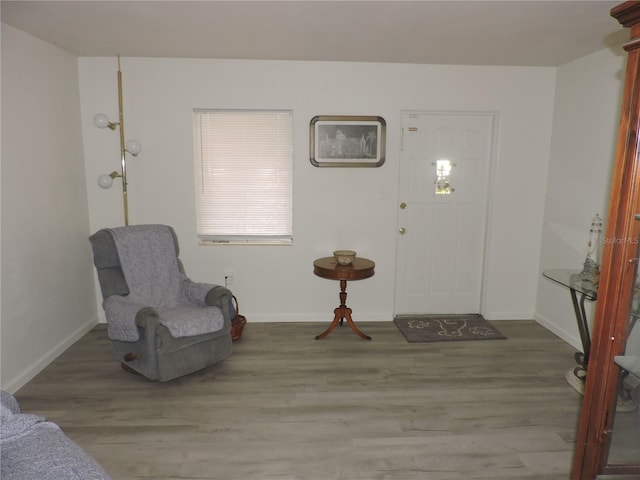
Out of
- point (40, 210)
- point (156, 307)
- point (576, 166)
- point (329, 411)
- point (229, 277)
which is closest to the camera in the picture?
point (329, 411)

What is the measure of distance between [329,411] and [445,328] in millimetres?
1778

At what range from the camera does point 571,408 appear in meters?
2.85

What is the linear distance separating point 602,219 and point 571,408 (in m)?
1.51

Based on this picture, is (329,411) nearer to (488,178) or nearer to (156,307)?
(156,307)

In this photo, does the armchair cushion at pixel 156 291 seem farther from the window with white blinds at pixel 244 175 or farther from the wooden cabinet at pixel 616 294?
the wooden cabinet at pixel 616 294

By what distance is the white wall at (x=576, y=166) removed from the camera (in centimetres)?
343

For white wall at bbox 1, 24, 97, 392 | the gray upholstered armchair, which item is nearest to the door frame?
the gray upholstered armchair

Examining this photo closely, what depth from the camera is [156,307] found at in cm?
345

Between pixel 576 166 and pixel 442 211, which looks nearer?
pixel 576 166

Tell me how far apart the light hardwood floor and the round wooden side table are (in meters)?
0.17

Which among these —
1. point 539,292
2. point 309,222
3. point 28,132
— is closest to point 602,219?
point 539,292

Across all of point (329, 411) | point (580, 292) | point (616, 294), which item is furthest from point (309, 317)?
point (616, 294)

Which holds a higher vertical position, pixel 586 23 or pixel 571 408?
pixel 586 23

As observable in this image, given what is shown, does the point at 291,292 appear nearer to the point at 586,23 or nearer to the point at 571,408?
the point at 571,408
